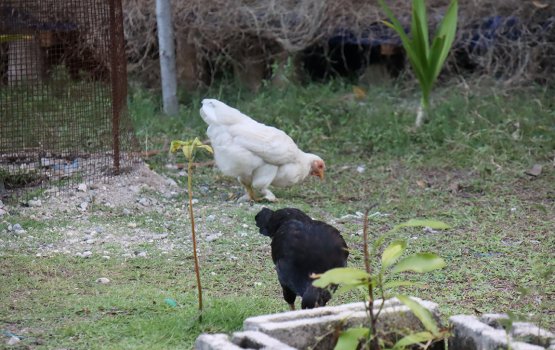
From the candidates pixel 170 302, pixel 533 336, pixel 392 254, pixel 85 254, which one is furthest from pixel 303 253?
pixel 85 254

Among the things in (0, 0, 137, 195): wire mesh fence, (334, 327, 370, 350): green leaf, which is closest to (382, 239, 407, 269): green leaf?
(334, 327, 370, 350): green leaf

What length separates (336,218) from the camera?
7461 mm

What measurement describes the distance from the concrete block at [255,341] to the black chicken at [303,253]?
107 cm

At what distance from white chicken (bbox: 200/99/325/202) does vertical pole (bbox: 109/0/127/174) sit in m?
0.74

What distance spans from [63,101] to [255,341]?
5.13m

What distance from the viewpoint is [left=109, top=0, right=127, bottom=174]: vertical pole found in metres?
8.01

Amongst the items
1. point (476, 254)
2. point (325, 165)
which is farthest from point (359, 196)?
point (476, 254)

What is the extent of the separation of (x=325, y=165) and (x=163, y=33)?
2.59 meters

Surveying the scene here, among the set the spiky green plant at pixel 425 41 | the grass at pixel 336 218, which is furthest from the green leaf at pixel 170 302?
the spiky green plant at pixel 425 41

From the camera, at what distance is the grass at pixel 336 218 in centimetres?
507

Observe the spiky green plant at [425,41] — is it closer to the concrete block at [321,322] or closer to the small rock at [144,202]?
the small rock at [144,202]

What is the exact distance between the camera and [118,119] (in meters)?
8.09

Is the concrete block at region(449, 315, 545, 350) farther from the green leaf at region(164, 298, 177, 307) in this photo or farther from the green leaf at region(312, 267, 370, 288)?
the green leaf at region(164, 298, 177, 307)

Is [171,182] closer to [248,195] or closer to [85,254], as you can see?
[248,195]
